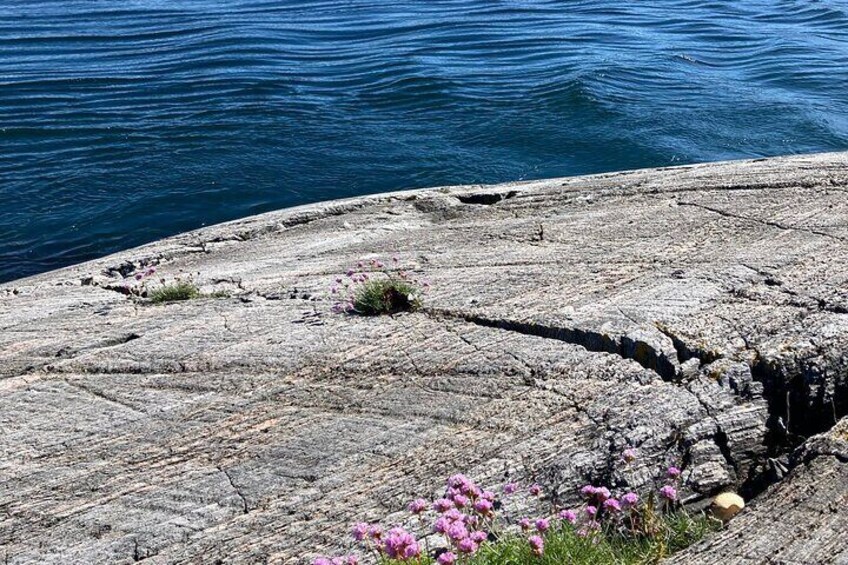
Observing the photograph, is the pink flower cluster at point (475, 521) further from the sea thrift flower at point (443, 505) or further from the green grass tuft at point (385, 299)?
the green grass tuft at point (385, 299)

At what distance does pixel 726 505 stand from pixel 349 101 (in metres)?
12.9

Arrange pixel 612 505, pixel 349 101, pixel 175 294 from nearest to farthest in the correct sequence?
pixel 612 505 → pixel 175 294 → pixel 349 101

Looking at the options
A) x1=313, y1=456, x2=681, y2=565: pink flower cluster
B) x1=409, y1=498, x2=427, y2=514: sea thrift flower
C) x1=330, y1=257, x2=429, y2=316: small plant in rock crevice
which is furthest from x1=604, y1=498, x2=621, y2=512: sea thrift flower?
x1=330, y1=257, x2=429, y2=316: small plant in rock crevice

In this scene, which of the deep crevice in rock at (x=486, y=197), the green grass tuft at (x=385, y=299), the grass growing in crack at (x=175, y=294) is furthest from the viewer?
the deep crevice in rock at (x=486, y=197)

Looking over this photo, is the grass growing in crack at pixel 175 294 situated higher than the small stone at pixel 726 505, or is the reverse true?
the grass growing in crack at pixel 175 294

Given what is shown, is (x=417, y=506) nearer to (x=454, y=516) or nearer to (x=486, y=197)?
(x=454, y=516)

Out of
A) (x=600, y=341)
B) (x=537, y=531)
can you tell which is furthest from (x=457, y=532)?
(x=600, y=341)

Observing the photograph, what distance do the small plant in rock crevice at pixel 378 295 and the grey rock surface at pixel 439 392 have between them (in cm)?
10

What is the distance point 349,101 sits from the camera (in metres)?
16.4

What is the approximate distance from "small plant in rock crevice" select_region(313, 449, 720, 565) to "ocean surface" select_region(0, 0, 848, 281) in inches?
327

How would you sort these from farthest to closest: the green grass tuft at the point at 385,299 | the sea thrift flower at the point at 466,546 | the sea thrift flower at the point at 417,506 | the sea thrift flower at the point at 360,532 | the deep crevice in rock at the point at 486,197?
the deep crevice in rock at the point at 486,197 < the green grass tuft at the point at 385,299 < the sea thrift flower at the point at 417,506 < the sea thrift flower at the point at 360,532 < the sea thrift flower at the point at 466,546

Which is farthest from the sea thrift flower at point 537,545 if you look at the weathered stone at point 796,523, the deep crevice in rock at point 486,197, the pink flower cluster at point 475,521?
the deep crevice in rock at point 486,197

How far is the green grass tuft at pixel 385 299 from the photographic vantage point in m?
5.79

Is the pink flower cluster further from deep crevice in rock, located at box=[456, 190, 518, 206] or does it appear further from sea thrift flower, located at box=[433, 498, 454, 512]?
deep crevice in rock, located at box=[456, 190, 518, 206]
